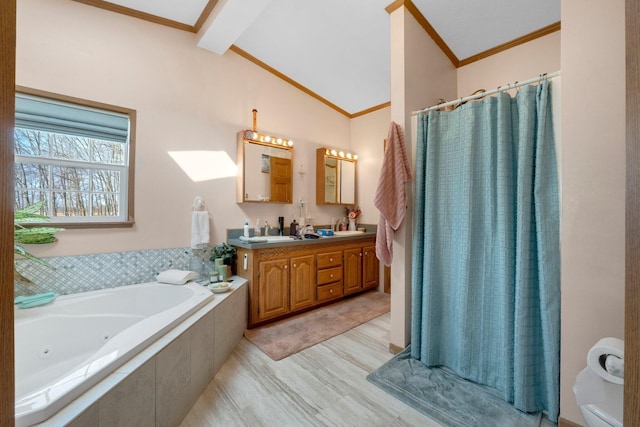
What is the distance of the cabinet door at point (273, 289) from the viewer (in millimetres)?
2607

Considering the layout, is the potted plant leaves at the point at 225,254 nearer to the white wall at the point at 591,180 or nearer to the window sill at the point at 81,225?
the window sill at the point at 81,225

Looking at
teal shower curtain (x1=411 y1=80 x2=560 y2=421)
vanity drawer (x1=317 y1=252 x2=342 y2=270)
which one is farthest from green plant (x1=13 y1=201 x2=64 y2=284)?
teal shower curtain (x1=411 y1=80 x2=560 y2=421)

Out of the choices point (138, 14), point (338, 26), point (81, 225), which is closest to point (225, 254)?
point (81, 225)

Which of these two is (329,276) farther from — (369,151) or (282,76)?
(282,76)

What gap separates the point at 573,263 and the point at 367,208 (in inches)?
112

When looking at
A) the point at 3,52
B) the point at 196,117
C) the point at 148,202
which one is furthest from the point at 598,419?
the point at 196,117

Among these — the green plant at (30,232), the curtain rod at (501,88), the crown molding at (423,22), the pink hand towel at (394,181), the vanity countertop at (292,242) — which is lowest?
the vanity countertop at (292,242)

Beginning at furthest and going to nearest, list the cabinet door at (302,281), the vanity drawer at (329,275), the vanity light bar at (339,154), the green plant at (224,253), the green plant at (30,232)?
the vanity light bar at (339,154), the vanity drawer at (329,275), the cabinet door at (302,281), the green plant at (224,253), the green plant at (30,232)

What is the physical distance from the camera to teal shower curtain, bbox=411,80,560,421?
1.49 metres

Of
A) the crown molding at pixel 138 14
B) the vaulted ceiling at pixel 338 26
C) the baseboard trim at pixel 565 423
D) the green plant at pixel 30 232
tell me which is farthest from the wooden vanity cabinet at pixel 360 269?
the crown molding at pixel 138 14

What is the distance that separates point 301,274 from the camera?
292 cm

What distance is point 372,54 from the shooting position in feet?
9.29

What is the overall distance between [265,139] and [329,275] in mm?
1911

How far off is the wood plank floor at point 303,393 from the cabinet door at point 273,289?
0.43 meters
